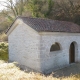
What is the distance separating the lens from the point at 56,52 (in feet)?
43.6

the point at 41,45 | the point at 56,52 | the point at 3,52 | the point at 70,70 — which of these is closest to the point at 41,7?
the point at 3,52

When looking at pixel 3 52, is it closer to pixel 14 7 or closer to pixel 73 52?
pixel 73 52

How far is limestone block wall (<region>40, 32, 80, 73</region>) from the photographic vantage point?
1224 cm

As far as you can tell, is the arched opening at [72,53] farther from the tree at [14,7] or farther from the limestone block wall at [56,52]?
the tree at [14,7]

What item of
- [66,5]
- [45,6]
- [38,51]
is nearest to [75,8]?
[66,5]

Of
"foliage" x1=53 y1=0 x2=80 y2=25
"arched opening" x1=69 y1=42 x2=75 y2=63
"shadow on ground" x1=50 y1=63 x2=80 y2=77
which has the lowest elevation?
"shadow on ground" x1=50 y1=63 x2=80 y2=77

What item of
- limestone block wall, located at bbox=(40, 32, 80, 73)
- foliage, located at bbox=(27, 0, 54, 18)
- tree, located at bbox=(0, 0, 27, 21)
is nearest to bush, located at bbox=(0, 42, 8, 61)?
foliage, located at bbox=(27, 0, 54, 18)

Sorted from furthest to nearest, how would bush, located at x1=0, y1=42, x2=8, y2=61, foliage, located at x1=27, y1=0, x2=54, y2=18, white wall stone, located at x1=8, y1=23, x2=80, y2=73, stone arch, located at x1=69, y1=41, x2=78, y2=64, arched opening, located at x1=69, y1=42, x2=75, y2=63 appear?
1. foliage, located at x1=27, y1=0, x2=54, y2=18
2. bush, located at x1=0, y1=42, x2=8, y2=61
3. stone arch, located at x1=69, y1=41, x2=78, y2=64
4. arched opening, located at x1=69, y1=42, x2=75, y2=63
5. white wall stone, located at x1=8, y1=23, x2=80, y2=73

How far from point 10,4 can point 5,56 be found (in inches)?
642

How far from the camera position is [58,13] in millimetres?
25344

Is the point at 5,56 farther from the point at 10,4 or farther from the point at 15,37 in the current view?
the point at 10,4

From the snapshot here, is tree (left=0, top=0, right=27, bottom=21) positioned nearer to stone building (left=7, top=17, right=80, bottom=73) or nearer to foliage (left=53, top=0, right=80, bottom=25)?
foliage (left=53, top=0, right=80, bottom=25)

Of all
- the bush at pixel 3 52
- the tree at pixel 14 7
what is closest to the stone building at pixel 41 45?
the bush at pixel 3 52

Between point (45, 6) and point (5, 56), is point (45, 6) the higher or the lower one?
the higher one
